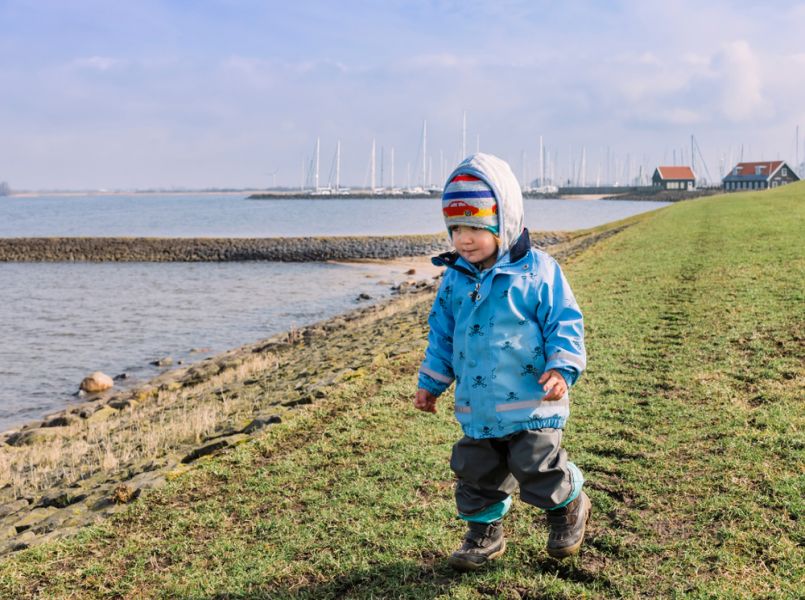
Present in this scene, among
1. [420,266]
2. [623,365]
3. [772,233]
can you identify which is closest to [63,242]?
[420,266]

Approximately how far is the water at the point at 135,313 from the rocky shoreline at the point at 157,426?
204cm

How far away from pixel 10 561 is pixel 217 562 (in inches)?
53.7

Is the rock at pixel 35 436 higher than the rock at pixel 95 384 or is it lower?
higher

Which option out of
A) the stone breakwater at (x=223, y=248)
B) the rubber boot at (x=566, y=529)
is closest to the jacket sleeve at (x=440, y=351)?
the rubber boot at (x=566, y=529)

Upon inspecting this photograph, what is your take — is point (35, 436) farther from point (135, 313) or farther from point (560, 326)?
point (135, 313)

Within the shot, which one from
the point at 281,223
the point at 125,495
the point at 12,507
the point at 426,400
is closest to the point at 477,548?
the point at 426,400

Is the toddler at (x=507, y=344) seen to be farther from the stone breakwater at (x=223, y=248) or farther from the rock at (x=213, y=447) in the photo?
the stone breakwater at (x=223, y=248)

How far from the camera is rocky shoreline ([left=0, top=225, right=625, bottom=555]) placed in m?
5.77

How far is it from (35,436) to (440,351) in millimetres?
8793

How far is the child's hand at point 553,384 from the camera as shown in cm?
321

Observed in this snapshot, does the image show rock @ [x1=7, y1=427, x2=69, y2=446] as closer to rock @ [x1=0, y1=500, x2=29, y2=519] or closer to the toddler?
rock @ [x1=0, y1=500, x2=29, y2=519]

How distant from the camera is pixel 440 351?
369 centimetres

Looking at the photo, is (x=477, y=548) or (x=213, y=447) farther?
(x=213, y=447)

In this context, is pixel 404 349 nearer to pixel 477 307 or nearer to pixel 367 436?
pixel 367 436
